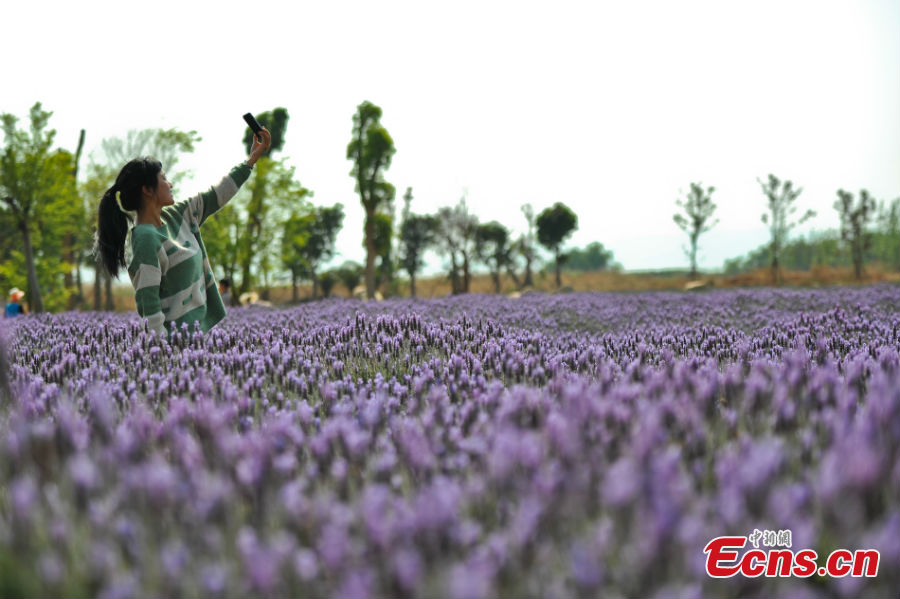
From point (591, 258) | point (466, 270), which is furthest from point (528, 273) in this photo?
point (591, 258)

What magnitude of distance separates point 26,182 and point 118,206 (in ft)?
69.5

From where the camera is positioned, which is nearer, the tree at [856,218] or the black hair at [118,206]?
the black hair at [118,206]

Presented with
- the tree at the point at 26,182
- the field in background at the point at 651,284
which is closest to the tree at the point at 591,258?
the field in background at the point at 651,284

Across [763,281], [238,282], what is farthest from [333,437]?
[763,281]

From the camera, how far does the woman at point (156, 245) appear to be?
569 centimetres

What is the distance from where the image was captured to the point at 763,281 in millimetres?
49375

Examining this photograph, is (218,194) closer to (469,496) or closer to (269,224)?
(469,496)

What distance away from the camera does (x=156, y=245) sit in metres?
5.74

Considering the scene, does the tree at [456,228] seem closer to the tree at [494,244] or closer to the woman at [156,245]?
the tree at [494,244]

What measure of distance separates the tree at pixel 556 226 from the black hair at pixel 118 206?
172ft

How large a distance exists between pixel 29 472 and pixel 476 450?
63.9 inches

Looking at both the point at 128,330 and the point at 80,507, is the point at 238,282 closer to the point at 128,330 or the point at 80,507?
the point at 128,330

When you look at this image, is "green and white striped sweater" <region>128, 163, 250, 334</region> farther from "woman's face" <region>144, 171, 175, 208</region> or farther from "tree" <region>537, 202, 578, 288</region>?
"tree" <region>537, 202, 578, 288</region>

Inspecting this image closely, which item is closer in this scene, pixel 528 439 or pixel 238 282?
pixel 528 439
